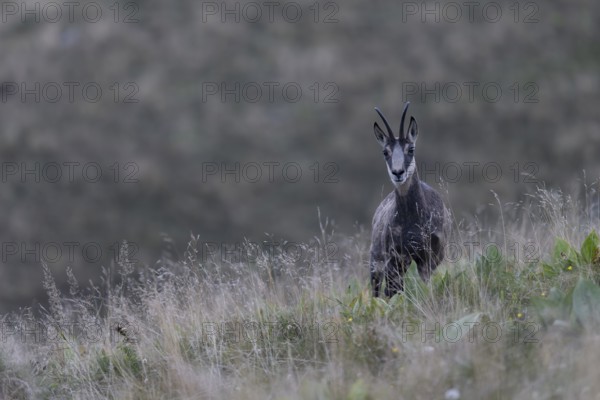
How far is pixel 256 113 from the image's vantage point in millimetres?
20531

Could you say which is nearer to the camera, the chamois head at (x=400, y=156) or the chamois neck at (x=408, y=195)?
the chamois head at (x=400, y=156)

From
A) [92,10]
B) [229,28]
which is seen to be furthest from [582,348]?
[92,10]

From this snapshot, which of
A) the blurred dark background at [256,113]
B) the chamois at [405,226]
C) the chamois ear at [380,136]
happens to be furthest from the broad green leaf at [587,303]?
the blurred dark background at [256,113]

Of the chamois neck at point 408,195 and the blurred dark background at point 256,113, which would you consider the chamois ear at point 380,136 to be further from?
the blurred dark background at point 256,113

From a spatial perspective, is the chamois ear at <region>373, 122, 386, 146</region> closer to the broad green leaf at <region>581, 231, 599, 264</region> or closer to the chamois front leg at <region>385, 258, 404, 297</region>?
the chamois front leg at <region>385, 258, 404, 297</region>

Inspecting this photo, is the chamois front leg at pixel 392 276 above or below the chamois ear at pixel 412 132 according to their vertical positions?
below

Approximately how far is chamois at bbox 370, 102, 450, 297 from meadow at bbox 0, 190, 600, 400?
25 centimetres

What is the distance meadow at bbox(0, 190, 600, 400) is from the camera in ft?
17.2

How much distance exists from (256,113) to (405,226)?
12524 mm

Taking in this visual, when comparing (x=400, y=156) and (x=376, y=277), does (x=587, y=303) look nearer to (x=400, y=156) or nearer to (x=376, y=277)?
(x=376, y=277)

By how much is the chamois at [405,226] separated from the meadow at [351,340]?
247 mm

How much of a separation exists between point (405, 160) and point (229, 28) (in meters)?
15.7

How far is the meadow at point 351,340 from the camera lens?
5.25 m

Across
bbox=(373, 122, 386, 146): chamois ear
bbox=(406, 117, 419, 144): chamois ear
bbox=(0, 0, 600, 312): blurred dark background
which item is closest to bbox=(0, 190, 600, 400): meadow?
bbox=(406, 117, 419, 144): chamois ear
